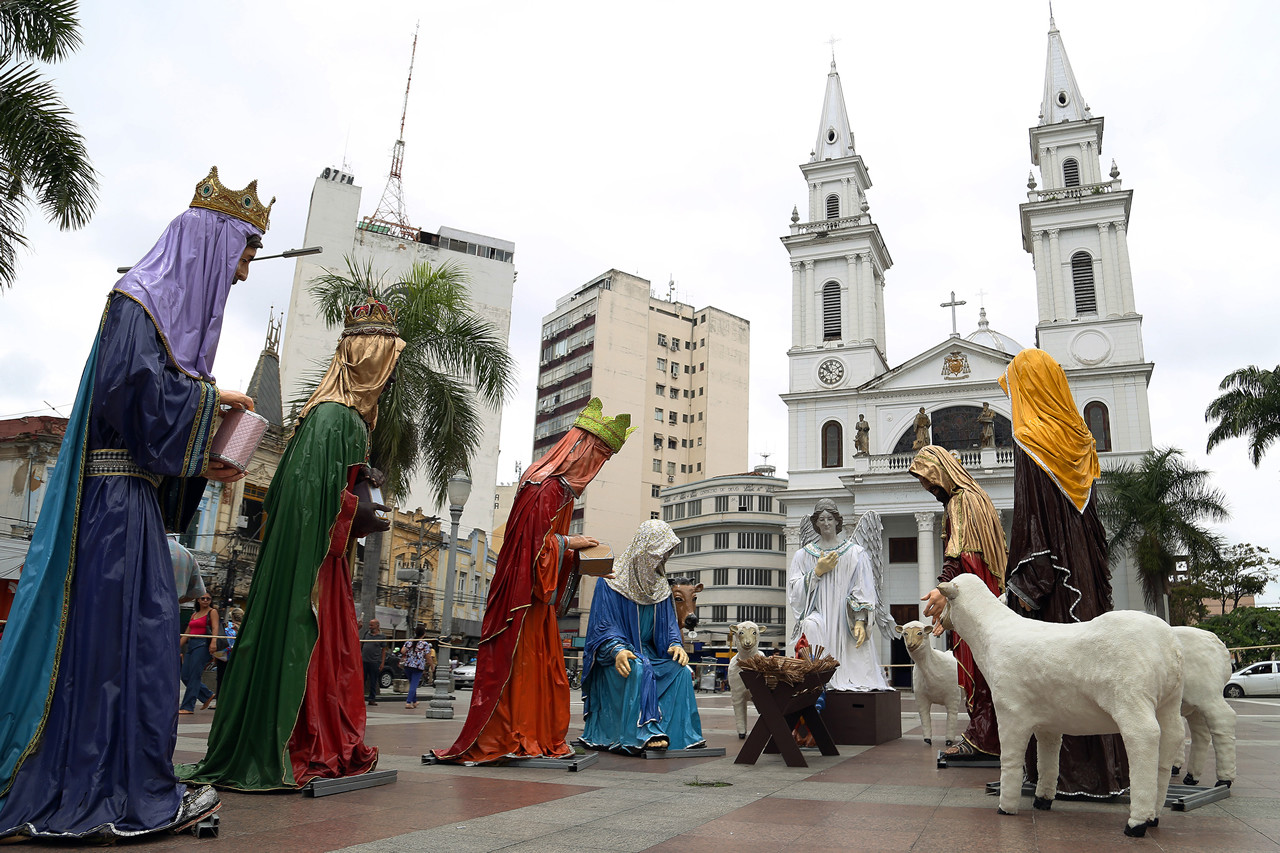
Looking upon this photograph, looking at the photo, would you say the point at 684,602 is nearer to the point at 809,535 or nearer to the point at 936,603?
the point at 936,603

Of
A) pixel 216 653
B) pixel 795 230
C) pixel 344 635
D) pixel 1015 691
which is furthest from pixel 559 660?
pixel 795 230

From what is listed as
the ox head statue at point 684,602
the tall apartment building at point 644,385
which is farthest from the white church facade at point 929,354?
the ox head statue at point 684,602

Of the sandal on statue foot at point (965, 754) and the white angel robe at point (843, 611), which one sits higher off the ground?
the white angel robe at point (843, 611)

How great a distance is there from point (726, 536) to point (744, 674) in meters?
50.9

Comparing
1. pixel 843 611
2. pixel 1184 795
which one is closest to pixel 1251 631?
pixel 843 611

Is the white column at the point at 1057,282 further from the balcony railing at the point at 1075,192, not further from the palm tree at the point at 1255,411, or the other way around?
the palm tree at the point at 1255,411

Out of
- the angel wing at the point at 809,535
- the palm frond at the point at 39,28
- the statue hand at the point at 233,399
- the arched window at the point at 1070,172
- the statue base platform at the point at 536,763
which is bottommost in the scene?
the statue base platform at the point at 536,763

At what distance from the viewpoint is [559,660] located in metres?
7.04

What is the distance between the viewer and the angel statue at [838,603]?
10.2m

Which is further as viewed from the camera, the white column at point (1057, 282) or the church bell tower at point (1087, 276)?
the white column at point (1057, 282)

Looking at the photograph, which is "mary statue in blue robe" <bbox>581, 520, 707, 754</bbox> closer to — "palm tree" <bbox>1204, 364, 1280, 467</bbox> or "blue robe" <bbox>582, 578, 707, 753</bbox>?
"blue robe" <bbox>582, 578, 707, 753</bbox>

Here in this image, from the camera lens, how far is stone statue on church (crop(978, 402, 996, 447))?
133ft

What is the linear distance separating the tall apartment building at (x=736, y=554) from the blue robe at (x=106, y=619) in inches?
1985

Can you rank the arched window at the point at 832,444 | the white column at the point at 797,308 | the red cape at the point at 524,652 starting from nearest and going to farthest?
1. the red cape at the point at 524,652
2. the arched window at the point at 832,444
3. the white column at the point at 797,308
